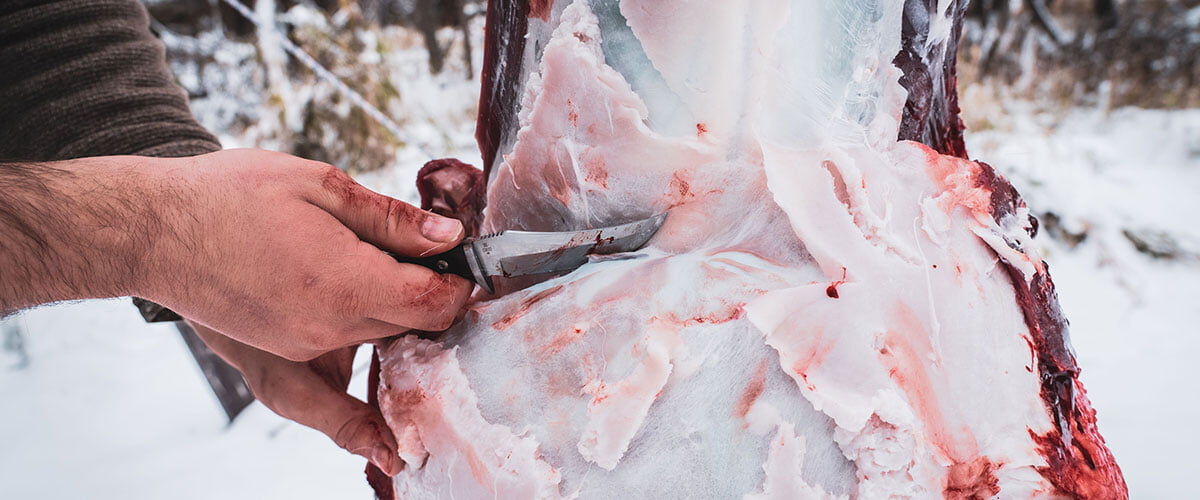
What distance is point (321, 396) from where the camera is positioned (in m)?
0.85

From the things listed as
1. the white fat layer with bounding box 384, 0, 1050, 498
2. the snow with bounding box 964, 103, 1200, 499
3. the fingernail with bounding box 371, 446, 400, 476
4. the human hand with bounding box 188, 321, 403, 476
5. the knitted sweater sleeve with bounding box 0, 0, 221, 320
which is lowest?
the snow with bounding box 964, 103, 1200, 499

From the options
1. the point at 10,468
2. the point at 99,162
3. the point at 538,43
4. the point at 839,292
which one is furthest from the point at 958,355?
the point at 10,468

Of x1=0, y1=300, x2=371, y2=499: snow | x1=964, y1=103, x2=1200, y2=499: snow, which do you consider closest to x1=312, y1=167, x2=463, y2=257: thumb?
x1=0, y1=300, x2=371, y2=499: snow

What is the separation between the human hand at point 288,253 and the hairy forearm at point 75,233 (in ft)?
0.06

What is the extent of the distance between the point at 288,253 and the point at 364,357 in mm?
1193

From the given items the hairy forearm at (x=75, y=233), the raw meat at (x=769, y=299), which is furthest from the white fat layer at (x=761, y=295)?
the hairy forearm at (x=75, y=233)

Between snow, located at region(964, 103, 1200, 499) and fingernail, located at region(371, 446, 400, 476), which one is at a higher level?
fingernail, located at region(371, 446, 400, 476)

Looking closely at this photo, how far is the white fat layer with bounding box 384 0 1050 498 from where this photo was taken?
22.7 inches

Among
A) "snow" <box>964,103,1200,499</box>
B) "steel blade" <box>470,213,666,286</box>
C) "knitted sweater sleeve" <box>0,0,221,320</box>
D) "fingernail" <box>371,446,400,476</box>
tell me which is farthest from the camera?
"snow" <box>964,103,1200,499</box>

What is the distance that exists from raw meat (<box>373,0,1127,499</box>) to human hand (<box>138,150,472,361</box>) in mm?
117

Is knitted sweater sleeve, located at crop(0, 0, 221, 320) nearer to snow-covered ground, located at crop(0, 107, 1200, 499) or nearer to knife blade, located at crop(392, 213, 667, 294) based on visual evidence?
snow-covered ground, located at crop(0, 107, 1200, 499)

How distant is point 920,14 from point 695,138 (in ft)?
0.81

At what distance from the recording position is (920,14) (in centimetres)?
62

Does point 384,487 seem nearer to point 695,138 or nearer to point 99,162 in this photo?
point 99,162
